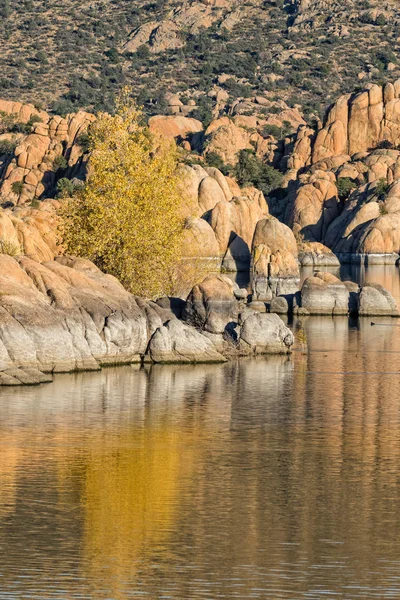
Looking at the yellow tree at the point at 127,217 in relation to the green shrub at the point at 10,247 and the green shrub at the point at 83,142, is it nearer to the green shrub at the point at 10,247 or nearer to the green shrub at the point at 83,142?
the green shrub at the point at 10,247

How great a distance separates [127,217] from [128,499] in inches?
1272

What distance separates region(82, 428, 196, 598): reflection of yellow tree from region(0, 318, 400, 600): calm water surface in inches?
2.1

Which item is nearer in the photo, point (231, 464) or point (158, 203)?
point (231, 464)

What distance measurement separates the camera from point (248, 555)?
2325 cm

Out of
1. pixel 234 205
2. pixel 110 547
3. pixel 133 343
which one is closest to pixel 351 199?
pixel 234 205

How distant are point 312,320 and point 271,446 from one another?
39.0 m

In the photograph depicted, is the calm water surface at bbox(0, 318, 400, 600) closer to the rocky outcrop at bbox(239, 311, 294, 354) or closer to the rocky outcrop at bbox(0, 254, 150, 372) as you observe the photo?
the rocky outcrop at bbox(0, 254, 150, 372)

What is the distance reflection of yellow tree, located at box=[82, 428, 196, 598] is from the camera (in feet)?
74.9

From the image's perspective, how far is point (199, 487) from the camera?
2889 cm

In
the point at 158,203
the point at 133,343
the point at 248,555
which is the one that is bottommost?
the point at 248,555

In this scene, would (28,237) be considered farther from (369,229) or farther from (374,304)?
(369,229)

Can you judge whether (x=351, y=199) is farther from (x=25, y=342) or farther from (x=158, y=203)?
(x=25, y=342)

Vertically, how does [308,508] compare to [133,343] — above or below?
below

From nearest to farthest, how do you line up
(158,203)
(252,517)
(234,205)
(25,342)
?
1. (252,517)
2. (25,342)
3. (158,203)
4. (234,205)
